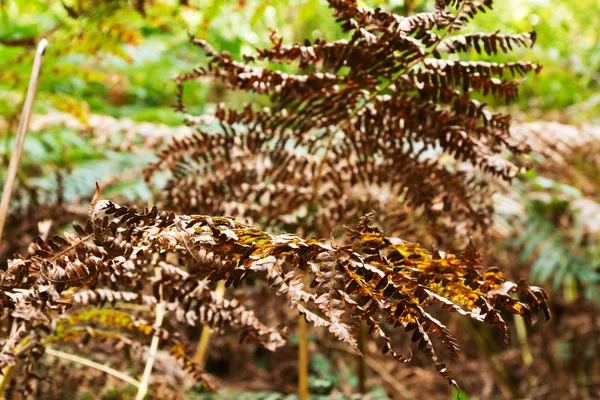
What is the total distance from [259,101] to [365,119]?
4.58 ft

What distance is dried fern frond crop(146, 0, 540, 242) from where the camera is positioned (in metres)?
0.92

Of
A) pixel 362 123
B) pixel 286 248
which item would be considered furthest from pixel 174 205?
pixel 286 248

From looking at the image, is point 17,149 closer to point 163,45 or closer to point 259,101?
point 259,101

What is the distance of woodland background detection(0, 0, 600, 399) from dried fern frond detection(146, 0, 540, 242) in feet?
1.80

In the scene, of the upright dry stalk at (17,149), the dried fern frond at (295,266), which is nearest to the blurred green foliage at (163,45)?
the upright dry stalk at (17,149)

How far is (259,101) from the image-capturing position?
241 centimetres

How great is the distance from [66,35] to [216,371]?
1.75 meters

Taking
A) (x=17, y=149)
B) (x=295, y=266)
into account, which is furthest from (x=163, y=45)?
(x=295, y=266)

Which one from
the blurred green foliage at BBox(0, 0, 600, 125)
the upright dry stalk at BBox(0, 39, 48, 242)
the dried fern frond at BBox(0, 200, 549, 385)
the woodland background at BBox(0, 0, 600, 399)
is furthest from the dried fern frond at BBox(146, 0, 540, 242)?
the woodland background at BBox(0, 0, 600, 399)

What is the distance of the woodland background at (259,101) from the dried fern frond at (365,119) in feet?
1.80

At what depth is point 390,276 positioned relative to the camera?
0.64 meters

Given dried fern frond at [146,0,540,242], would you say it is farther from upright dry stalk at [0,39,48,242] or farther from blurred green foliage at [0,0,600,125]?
upright dry stalk at [0,39,48,242]

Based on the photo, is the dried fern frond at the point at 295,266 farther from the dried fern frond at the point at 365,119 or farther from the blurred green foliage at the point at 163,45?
the blurred green foliage at the point at 163,45

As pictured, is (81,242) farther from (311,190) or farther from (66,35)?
(66,35)
